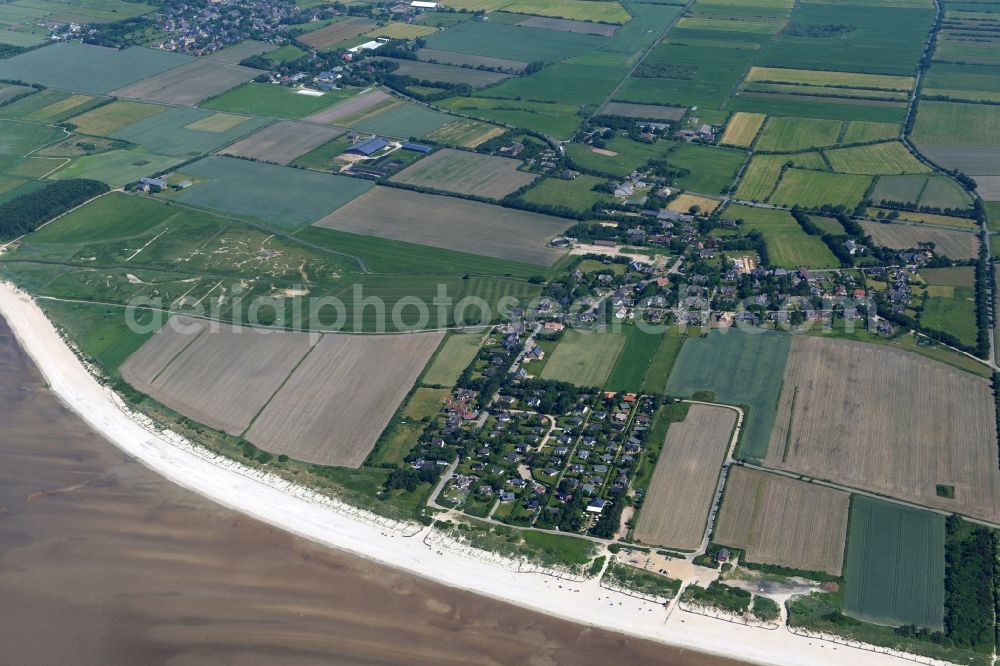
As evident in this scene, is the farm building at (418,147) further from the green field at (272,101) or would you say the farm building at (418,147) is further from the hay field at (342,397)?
the hay field at (342,397)

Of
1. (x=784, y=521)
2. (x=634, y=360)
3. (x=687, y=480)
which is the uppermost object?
(x=784, y=521)

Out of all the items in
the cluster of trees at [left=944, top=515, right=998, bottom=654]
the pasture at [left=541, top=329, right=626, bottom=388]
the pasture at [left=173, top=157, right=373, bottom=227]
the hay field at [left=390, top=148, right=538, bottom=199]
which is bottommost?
the pasture at [left=173, top=157, right=373, bottom=227]

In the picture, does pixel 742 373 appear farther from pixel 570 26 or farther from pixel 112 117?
pixel 570 26

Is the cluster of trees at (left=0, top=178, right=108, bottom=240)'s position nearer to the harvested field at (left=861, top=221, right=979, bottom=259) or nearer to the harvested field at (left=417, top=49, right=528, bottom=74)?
the harvested field at (left=417, top=49, right=528, bottom=74)

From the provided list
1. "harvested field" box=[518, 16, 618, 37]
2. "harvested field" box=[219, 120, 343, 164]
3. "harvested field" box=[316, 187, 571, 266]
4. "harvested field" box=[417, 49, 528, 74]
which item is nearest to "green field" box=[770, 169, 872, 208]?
"harvested field" box=[316, 187, 571, 266]

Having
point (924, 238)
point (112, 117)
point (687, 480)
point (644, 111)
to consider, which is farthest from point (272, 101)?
point (687, 480)

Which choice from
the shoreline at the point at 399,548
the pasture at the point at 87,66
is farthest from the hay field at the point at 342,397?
the pasture at the point at 87,66
